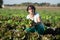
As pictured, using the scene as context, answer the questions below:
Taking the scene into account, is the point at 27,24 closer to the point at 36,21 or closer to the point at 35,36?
the point at 36,21

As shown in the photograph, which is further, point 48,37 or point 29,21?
point 29,21

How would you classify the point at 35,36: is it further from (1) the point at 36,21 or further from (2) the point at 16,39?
(1) the point at 36,21

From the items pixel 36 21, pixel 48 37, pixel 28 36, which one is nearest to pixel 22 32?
pixel 28 36

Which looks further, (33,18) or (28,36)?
(33,18)

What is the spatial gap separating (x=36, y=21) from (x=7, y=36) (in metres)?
1.32

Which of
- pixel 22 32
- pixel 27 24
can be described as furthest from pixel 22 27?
pixel 22 32

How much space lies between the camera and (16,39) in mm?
6730

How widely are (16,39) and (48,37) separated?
0.76 meters

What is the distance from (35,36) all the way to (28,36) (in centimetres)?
18

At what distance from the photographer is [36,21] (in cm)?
789

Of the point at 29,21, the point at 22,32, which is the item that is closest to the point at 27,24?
the point at 29,21

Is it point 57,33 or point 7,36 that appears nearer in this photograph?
point 7,36

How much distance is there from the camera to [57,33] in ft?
26.5

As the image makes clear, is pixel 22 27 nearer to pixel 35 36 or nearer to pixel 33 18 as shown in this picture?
pixel 33 18
